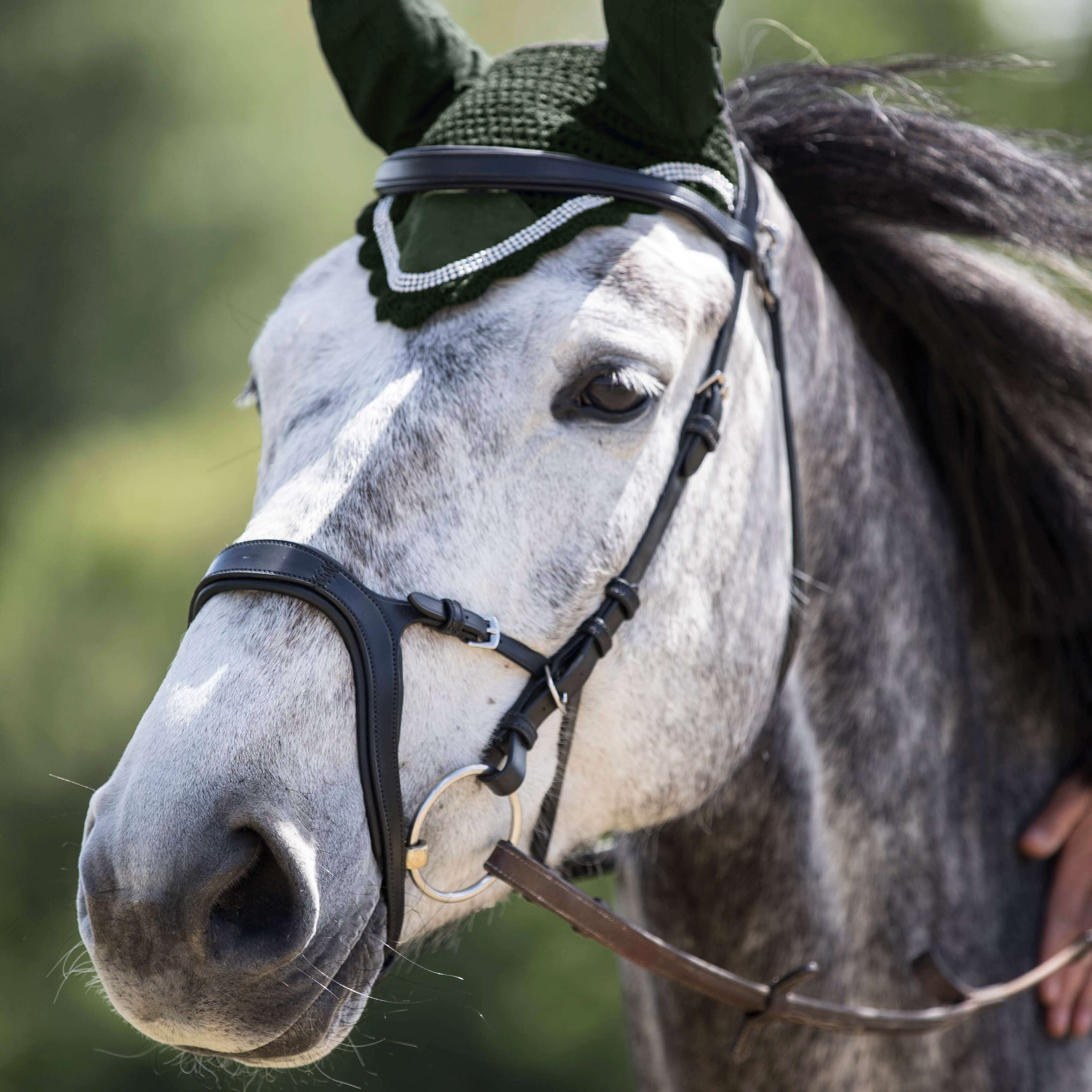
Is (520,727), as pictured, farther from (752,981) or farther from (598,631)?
(752,981)

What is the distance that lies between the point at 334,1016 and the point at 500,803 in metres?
0.31

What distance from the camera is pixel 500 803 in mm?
1360

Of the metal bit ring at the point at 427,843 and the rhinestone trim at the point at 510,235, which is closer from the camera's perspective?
the metal bit ring at the point at 427,843

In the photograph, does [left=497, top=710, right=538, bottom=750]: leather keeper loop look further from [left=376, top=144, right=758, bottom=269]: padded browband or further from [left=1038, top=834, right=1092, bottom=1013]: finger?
[left=1038, top=834, right=1092, bottom=1013]: finger

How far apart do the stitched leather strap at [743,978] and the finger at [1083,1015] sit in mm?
78

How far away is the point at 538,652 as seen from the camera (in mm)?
1382

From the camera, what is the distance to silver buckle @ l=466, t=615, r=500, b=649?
1.32 meters

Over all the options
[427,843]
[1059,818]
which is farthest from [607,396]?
[1059,818]

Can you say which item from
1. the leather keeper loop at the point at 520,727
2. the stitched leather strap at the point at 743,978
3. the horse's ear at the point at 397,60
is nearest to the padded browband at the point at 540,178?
the horse's ear at the point at 397,60

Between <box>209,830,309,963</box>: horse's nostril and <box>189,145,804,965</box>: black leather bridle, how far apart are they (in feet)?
0.41

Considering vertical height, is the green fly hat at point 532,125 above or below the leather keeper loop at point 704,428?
above

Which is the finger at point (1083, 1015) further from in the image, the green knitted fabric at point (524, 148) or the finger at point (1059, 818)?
the green knitted fabric at point (524, 148)

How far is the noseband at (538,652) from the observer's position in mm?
1224

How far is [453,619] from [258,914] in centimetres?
39
